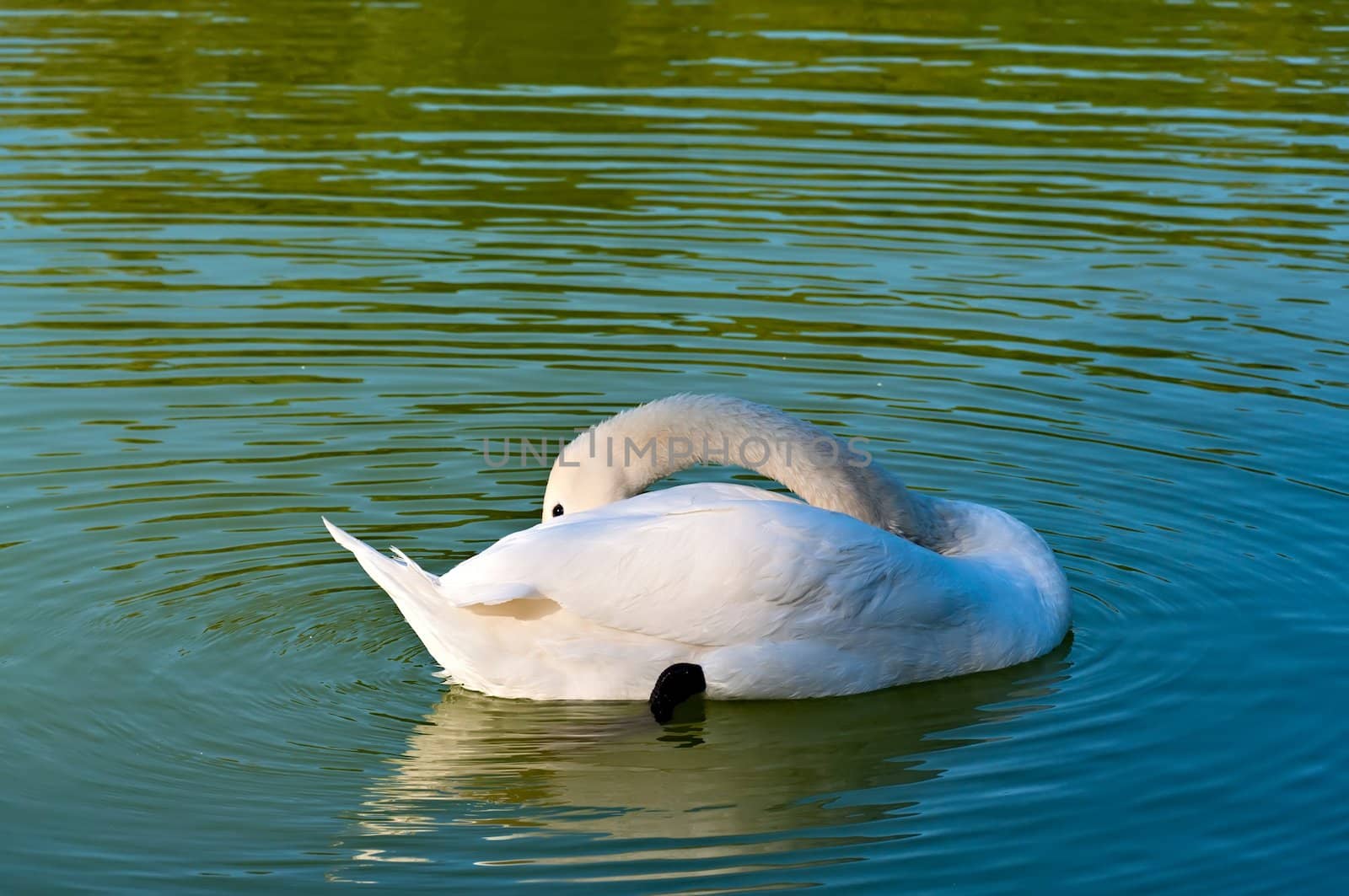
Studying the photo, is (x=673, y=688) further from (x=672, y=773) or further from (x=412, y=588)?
(x=412, y=588)

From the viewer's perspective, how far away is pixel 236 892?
18.9 ft

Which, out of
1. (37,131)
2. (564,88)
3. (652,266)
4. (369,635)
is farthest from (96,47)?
(369,635)

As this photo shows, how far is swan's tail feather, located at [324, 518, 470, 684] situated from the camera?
22.8 ft

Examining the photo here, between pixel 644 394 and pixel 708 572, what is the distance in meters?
3.67

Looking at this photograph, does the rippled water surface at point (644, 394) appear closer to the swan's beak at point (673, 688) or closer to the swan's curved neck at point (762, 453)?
the swan's beak at point (673, 688)

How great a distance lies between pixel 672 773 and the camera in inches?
264

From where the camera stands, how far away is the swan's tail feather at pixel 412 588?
6.95m

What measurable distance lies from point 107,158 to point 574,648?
33.2ft

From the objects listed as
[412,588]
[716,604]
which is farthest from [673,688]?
[412,588]

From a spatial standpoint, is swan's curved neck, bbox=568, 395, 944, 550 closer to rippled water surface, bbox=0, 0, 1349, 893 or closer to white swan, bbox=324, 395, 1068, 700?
white swan, bbox=324, 395, 1068, 700

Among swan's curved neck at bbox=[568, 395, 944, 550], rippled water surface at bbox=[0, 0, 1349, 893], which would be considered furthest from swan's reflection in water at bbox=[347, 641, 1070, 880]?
swan's curved neck at bbox=[568, 395, 944, 550]

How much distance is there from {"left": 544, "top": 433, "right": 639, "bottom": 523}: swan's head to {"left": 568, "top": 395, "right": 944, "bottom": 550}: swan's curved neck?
0.09 m

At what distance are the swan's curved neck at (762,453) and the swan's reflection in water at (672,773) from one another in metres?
0.80

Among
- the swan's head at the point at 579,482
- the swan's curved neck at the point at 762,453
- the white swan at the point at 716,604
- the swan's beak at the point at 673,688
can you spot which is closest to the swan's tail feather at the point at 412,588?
the white swan at the point at 716,604
